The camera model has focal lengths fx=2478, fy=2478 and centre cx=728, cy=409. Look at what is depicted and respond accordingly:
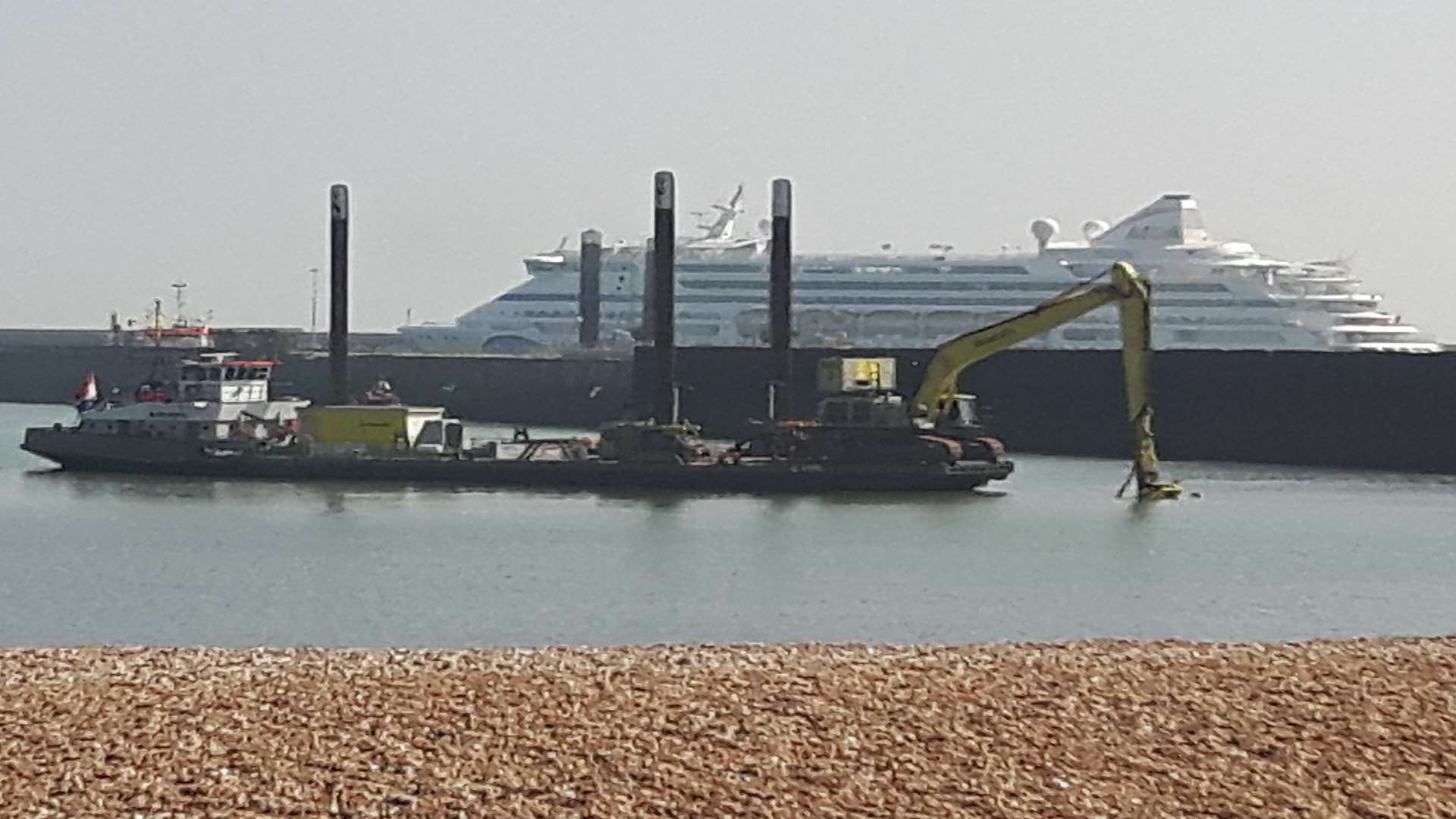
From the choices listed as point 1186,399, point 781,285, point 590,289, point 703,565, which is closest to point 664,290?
point 781,285

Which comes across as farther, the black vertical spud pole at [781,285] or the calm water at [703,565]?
the black vertical spud pole at [781,285]

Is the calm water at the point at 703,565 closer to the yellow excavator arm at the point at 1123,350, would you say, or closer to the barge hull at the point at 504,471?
the yellow excavator arm at the point at 1123,350

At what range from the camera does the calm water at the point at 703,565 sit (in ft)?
68.6

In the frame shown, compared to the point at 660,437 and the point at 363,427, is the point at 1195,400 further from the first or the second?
the point at 363,427

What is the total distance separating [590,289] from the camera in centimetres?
8550

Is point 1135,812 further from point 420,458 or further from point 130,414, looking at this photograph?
point 130,414

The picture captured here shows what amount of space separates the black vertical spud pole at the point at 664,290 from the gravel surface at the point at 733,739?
35602 mm

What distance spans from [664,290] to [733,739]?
38.6 metres

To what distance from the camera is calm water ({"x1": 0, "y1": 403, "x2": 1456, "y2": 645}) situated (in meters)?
20.9

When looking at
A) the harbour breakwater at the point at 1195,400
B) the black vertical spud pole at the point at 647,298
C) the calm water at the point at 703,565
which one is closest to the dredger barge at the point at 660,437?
the calm water at the point at 703,565

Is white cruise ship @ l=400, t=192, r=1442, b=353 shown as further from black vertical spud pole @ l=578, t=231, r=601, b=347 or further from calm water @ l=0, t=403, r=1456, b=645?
calm water @ l=0, t=403, r=1456, b=645

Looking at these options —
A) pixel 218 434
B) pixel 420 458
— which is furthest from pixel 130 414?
pixel 420 458

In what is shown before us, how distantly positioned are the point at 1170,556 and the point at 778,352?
70.1 ft

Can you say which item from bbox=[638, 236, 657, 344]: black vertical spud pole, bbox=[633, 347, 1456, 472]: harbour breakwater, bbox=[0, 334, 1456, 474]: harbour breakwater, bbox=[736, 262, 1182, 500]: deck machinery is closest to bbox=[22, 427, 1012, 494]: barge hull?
bbox=[736, 262, 1182, 500]: deck machinery
